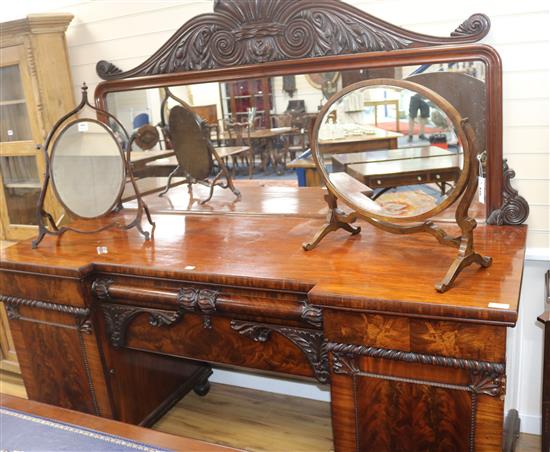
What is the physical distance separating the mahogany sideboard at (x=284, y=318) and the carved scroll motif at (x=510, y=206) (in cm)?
4

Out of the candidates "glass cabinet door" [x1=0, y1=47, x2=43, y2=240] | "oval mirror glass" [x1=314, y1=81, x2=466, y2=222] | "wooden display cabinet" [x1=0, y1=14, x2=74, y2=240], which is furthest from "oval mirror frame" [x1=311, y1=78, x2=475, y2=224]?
"glass cabinet door" [x1=0, y1=47, x2=43, y2=240]

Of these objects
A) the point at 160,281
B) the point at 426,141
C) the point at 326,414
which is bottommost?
the point at 326,414

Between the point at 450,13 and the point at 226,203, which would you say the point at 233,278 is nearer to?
the point at 226,203

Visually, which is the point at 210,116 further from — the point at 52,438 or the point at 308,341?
the point at 52,438

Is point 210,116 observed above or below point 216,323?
above

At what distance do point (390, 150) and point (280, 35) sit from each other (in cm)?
62

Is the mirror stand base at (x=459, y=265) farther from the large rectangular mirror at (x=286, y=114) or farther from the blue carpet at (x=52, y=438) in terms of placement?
the blue carpet at (x=52, y=438)

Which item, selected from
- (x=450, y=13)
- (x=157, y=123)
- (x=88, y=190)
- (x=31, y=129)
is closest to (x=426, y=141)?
(x=450, y=13)

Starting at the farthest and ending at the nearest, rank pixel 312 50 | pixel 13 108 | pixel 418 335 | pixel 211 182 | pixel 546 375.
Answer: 1. pixel 13 108
2. pixel 211 182
3. pixel 312 50
4. pixel 546 375
5. pixel 418 335

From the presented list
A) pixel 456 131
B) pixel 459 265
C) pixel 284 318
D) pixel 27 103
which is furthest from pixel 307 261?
pixel 27 103

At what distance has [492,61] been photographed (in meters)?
1.79

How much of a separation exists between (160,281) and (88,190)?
702 mm

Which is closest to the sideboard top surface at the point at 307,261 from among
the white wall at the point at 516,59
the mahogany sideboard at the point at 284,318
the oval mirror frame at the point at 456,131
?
the mahogany sideboard at the point at 284,318

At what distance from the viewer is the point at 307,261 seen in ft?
5.57
